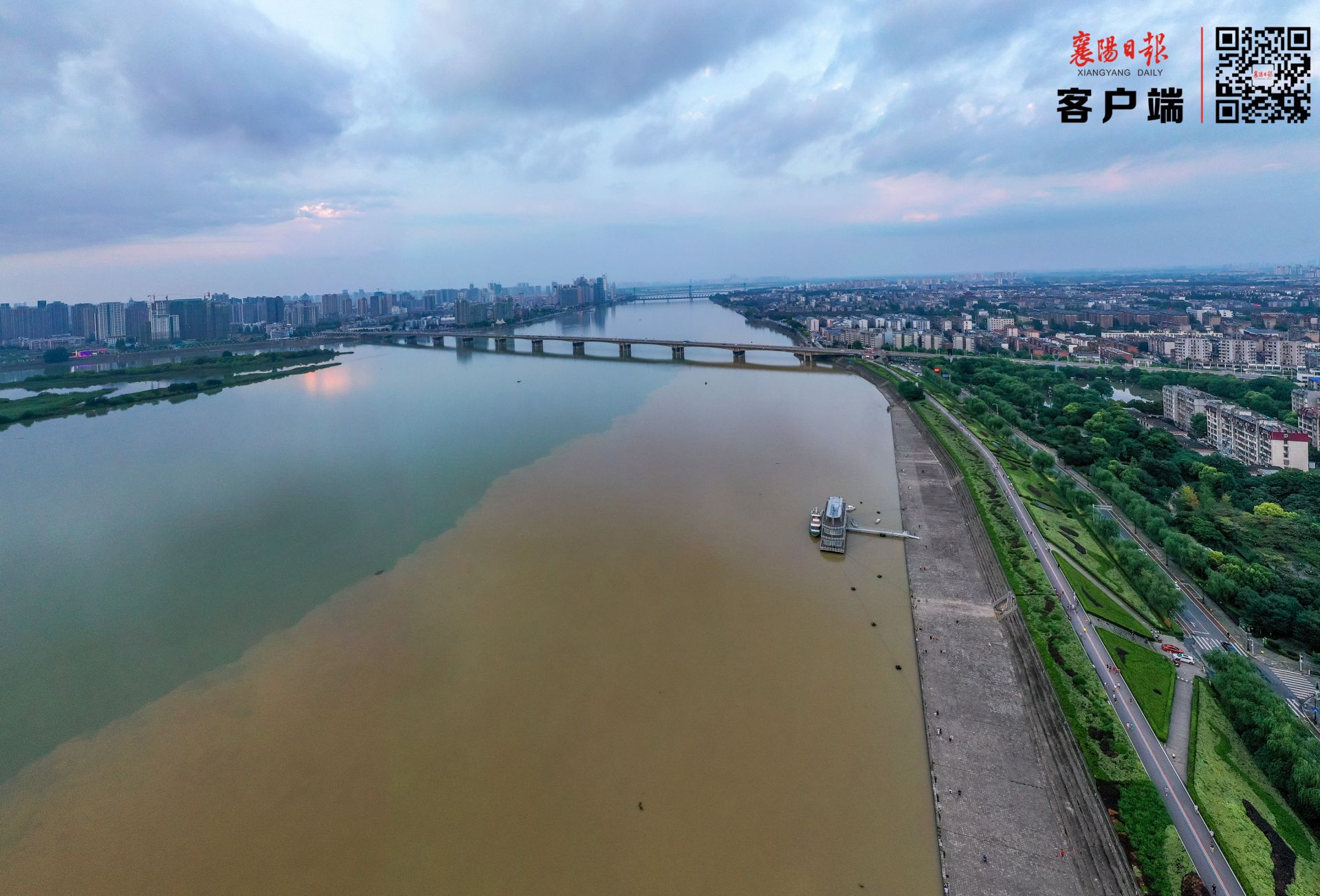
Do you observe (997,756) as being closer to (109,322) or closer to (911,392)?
(911,392)

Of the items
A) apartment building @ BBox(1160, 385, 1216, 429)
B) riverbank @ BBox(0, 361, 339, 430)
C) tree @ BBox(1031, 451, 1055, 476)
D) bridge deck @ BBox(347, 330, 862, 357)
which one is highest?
bridge deck @ BBox(347, 330, 862, 357)

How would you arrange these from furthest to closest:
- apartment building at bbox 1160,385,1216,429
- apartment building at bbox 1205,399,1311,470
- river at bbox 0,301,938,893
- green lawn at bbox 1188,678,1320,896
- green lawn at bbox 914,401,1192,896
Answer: apartment building at bbox 1160,385,1216,429 < apartment building at bbox 1205,399,1311,470 < river at bbox 0,301,938,893 < green lawn at bbox 914,401,1192,896 < green lawn at bbox 1188,678,1320,896

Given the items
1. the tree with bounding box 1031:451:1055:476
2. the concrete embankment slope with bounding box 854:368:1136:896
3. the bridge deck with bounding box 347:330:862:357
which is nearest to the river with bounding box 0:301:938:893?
the concrete embankment slope with bounding box 854:368:1136:896

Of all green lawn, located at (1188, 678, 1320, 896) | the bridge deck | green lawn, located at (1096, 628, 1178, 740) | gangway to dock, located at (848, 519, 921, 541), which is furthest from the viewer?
the bridge deck

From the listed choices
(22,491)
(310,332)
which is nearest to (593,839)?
(22,491)

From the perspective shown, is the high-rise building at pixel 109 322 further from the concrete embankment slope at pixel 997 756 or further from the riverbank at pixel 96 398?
the concrete embankment slope at pixel 997 756

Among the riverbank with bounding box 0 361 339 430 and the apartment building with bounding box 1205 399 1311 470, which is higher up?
the riverbank with bounding box 0 361 339 430

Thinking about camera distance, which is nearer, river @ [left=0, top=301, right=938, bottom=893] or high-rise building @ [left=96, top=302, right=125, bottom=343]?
river @ [left=0, top=301, right=938, bottom=893]

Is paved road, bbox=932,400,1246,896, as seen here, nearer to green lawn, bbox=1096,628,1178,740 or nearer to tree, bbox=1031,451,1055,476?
green lawn, bbox=1096,628,1178,740
